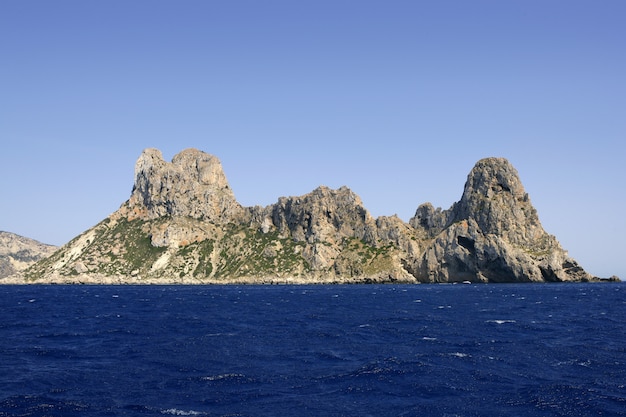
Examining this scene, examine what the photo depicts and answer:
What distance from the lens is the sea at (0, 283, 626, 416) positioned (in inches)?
1309

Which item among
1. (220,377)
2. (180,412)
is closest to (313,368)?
(220,377)

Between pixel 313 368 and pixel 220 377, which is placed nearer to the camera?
pixel 220 377

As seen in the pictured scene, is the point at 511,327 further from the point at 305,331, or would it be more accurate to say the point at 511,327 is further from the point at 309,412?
the point at 309,412

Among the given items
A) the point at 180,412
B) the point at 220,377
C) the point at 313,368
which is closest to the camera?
the point at 180,412

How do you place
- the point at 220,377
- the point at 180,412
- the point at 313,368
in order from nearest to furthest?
1. the point at 180,412
2. the point at 220,377
3. the point at 313,368

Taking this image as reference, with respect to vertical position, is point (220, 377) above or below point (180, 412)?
above

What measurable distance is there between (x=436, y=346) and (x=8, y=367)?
4111 cm

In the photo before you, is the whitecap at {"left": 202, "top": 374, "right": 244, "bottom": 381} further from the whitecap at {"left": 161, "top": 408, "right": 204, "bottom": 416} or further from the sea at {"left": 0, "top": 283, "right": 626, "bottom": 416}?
the whitecap at {"left": 161, "top": 408, "right": 204, "bottom": 416}

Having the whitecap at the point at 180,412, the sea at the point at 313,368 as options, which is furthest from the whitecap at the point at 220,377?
the whitecap at the point at 180,412

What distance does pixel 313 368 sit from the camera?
4438 centimetres

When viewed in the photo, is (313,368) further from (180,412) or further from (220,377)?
(180,412)

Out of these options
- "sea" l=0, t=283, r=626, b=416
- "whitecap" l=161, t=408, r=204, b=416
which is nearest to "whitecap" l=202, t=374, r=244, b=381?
"sea" l=0, t=283, r=626, b=416

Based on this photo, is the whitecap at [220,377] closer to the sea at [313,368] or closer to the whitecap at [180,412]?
the sea at [313,368]

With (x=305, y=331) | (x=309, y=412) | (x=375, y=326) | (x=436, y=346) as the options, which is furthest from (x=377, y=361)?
(x=375, y=326)
